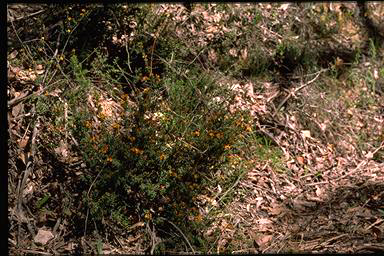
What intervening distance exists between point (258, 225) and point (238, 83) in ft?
6.40

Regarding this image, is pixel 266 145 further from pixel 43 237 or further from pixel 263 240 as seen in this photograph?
pixel 43 237

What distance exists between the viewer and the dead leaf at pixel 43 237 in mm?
3482

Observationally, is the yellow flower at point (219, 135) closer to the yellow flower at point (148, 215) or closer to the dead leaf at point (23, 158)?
the yellow flower at point (148, 215)

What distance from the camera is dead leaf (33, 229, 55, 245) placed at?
137 inches

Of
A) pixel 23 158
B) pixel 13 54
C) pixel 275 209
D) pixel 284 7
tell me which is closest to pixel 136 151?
pixel 23 158

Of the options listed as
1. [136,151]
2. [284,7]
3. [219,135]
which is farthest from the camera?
[284,7]

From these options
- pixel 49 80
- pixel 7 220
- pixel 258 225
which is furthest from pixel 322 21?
pixel 7 220

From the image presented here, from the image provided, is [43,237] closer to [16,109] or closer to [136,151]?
[136,151]

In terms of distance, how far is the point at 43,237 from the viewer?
3.51 metres

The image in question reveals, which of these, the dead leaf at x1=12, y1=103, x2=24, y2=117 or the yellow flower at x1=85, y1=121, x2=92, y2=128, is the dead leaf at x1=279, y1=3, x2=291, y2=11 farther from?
the dead leaf at x1=12, y1=103, x2=24, y2=117

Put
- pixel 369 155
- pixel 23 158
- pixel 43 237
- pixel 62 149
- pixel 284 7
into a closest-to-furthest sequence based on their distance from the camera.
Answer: pixel 43 237 < pixel 23 158 < pixel 62 149 < pixel 369 155 < pixel 284 7

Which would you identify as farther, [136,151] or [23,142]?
[23,142]

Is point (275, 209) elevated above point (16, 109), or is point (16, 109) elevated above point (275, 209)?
point (16, 109)

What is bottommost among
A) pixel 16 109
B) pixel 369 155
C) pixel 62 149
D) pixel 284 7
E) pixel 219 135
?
pixel 369 155
